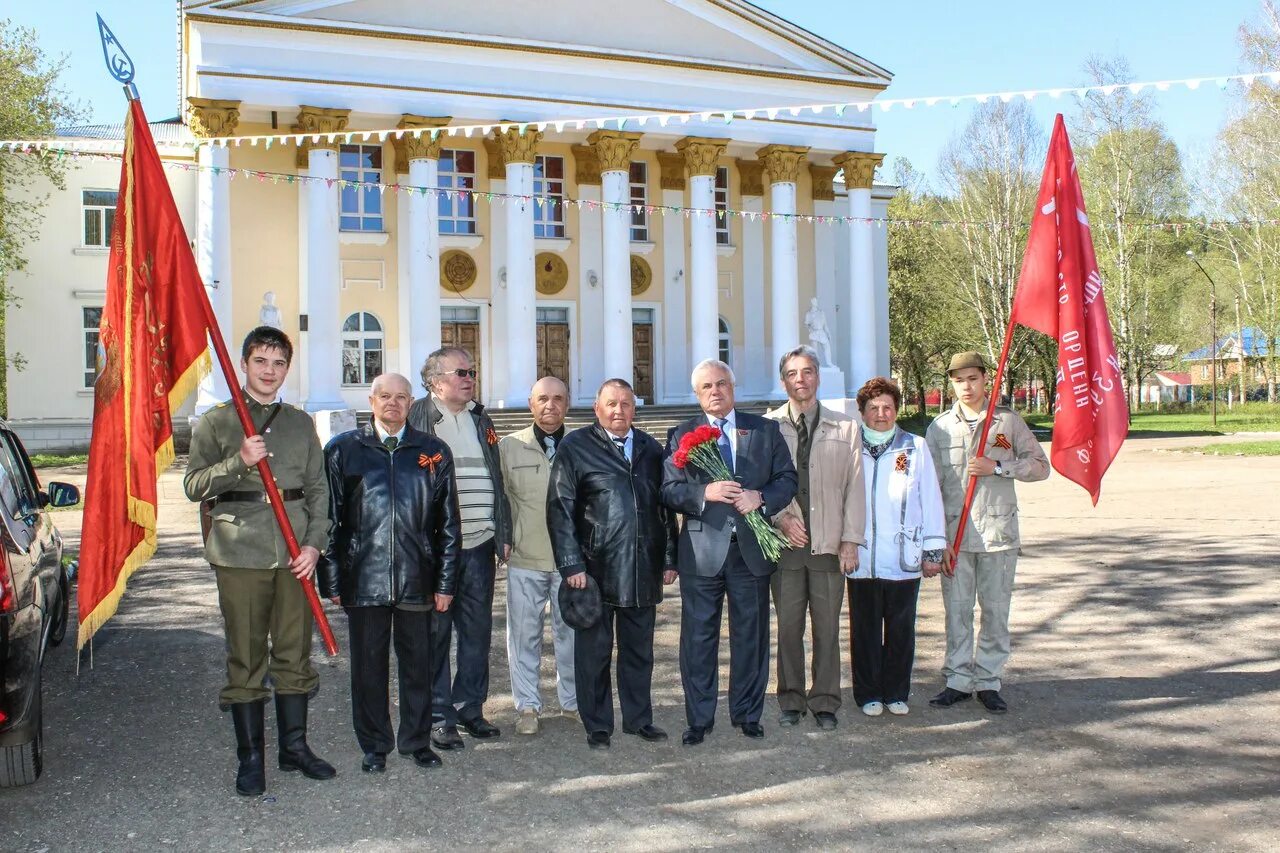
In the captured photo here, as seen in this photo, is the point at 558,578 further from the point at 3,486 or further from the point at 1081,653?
the point at 1081,653

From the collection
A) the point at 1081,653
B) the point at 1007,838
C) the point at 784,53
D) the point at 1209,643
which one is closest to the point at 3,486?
the point at 1007,838

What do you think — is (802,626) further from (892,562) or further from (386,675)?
(386,675)

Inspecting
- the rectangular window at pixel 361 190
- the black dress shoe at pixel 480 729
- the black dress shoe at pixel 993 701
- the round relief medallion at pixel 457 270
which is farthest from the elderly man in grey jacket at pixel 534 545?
the round relief medallion at pixel 457 270

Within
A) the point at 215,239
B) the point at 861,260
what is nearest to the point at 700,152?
the point at 861,260

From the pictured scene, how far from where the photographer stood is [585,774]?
505cm

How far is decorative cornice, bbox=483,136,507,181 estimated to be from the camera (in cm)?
2602

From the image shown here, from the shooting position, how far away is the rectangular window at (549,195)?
1066 inches

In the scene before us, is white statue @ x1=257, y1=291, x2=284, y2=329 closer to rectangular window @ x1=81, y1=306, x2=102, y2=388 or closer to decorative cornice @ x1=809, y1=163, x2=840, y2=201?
rectangular window @ x1=81, y1=306, x2=102, y2=388

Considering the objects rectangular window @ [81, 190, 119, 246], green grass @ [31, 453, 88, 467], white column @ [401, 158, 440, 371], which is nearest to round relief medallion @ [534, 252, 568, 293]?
white column @ [401, 158, 440, 371]

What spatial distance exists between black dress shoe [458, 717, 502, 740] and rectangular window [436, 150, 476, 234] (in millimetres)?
21701

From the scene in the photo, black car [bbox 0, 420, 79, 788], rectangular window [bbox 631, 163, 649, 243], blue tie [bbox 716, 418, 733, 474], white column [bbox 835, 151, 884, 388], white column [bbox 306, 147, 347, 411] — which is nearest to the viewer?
black car [bbox 0, 420, 79, 788]

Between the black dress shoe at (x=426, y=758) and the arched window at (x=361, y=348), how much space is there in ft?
70.8

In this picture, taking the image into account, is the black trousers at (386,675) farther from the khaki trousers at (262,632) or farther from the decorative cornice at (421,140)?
the decorative cornice at (421,140)

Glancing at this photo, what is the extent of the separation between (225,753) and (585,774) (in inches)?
69.7
